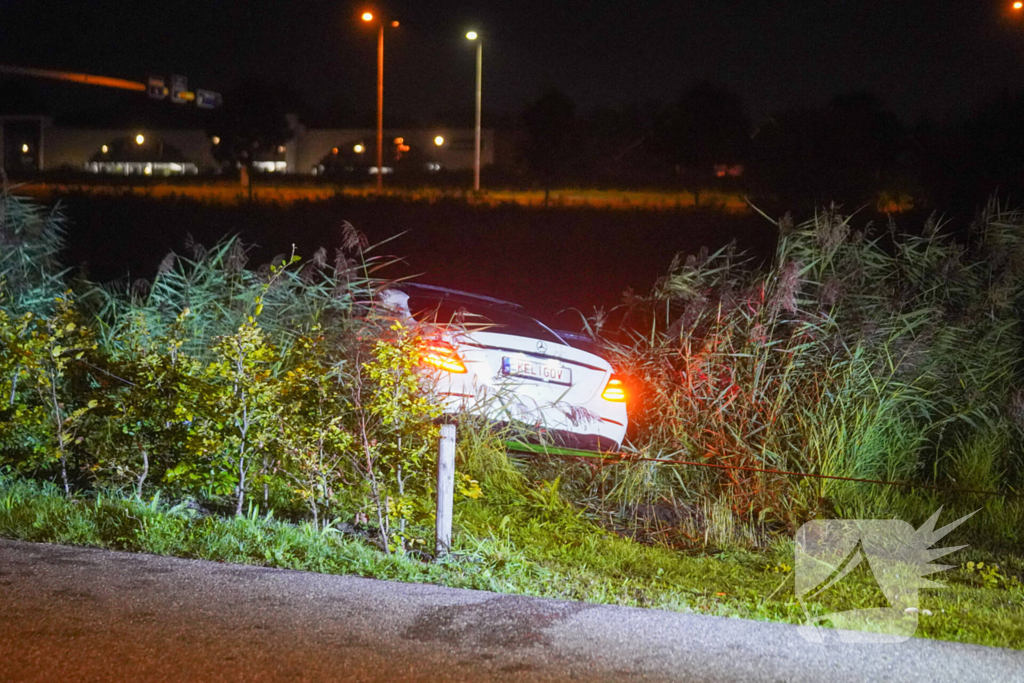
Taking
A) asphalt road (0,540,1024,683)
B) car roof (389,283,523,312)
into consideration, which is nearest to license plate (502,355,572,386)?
car roof (389,283,523,312)

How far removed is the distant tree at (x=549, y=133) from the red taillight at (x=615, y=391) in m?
38.7

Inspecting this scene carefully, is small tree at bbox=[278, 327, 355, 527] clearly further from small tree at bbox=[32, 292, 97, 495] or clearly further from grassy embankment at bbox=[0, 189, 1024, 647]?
small tree at bbox=[32, 292, 97, 495]

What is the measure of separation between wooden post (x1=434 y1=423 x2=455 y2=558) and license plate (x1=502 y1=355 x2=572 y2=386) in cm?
207

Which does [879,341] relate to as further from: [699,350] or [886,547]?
[886,547]

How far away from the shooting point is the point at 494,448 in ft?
24.7

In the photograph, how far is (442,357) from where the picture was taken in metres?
7.56

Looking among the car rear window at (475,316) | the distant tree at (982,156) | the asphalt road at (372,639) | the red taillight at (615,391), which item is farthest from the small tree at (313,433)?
the distant tree at (982,156)

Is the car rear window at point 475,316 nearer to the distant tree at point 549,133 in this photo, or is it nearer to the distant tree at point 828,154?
the distant tree at point 828,154

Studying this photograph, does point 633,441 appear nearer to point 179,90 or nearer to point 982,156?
point 982,156

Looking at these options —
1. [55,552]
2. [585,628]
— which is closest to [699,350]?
[585,628]

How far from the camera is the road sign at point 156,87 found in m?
24.7

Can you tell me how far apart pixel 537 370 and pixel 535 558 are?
218 centimetres

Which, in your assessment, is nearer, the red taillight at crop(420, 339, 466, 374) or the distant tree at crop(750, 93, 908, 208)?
the red taillight at crop(420, 339, 466, 374)
